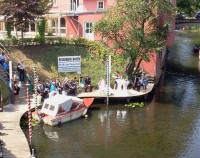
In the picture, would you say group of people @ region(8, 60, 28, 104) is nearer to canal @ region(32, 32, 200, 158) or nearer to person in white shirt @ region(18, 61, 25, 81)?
person in white shirt @ region(18, 61, 25, 81)

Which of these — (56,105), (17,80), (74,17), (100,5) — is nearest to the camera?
(56,105)

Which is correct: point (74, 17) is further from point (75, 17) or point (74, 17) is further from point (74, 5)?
point (74, 5)

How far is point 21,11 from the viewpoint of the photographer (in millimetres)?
43031

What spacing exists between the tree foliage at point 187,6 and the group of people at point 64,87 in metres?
45.1

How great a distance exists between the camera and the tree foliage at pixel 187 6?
80.8 metres

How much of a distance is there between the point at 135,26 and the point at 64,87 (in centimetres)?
990

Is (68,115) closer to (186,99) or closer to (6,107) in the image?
(6,107)

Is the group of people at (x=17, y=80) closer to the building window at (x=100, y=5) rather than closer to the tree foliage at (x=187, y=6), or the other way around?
the building window at (x=100, y=5)

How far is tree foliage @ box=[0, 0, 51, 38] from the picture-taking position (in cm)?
4295

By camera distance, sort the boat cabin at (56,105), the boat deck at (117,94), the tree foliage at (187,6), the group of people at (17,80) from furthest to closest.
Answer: the tree foliage at (187,6)
the boat deck at (117,94)
the group of people at (17,80)
the boat cabin at (56,105)

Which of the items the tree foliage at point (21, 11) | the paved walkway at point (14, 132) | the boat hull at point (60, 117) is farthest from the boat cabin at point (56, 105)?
the tree foliage at point (21, 11)

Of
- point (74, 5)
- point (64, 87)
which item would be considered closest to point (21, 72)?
point (64, 87)

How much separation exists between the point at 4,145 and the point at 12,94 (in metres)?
9.07

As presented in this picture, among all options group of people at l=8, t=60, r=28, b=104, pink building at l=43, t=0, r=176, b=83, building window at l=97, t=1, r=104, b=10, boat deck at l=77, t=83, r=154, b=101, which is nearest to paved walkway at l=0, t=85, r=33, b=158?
group of people at l=8, t=60, r=28, b=104
